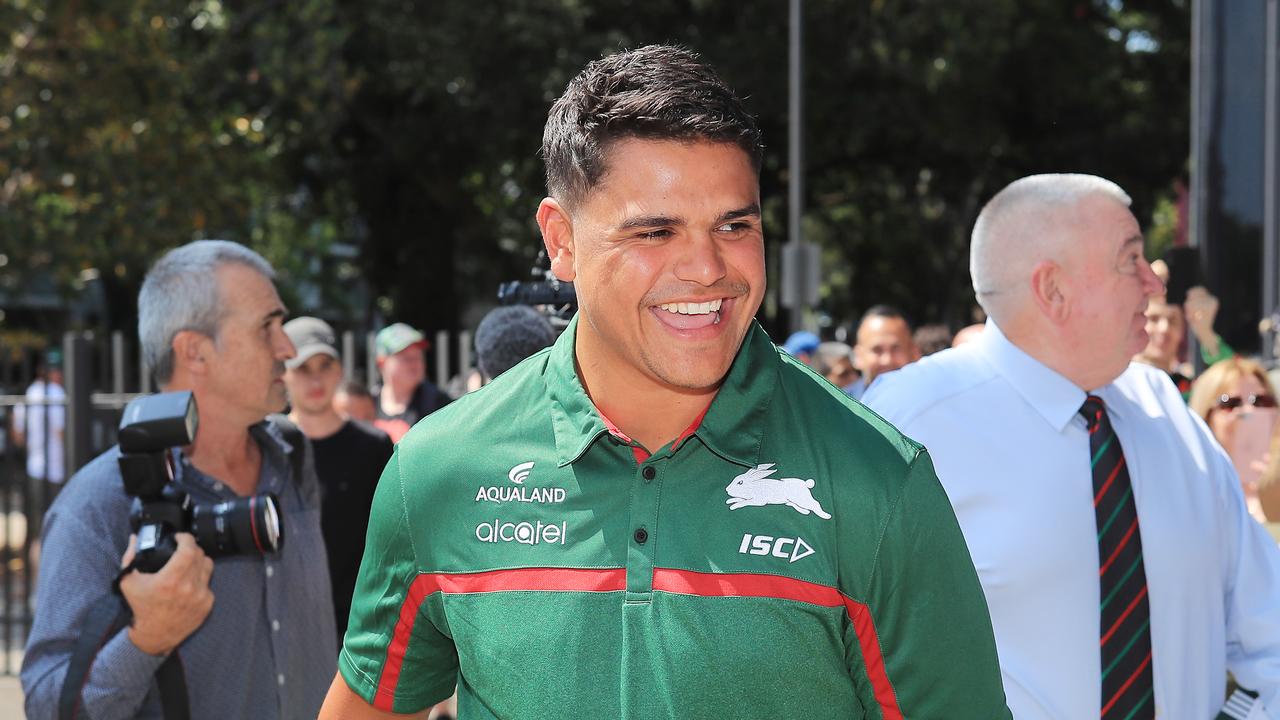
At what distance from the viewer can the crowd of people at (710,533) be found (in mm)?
1840

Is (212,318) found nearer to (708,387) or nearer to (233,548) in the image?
(233,548)

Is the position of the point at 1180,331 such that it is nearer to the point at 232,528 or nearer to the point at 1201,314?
the point at 1201,314

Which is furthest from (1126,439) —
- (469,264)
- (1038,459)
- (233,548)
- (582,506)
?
(469,264)

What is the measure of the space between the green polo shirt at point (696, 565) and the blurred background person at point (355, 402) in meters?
6.13

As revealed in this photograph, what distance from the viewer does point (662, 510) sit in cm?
192

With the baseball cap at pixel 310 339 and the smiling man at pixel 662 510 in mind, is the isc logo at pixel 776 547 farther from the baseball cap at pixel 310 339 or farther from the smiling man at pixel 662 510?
the baseball cap at pixel 310 339

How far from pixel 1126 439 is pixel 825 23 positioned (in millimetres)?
18015

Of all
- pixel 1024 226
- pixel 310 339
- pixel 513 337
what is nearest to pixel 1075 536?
pixel 1024 226

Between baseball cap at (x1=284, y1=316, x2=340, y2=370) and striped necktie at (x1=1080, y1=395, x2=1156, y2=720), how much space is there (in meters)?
4.17

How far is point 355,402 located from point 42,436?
74.9 inches

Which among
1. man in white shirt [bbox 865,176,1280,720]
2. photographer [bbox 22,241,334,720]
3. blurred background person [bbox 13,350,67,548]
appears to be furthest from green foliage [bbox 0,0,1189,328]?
man in white shirt [bbox 865,176,1280,720]

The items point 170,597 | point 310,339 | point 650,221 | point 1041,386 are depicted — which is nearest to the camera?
point 650,221

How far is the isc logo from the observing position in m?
1.84

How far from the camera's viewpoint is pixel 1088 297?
3.21 m
